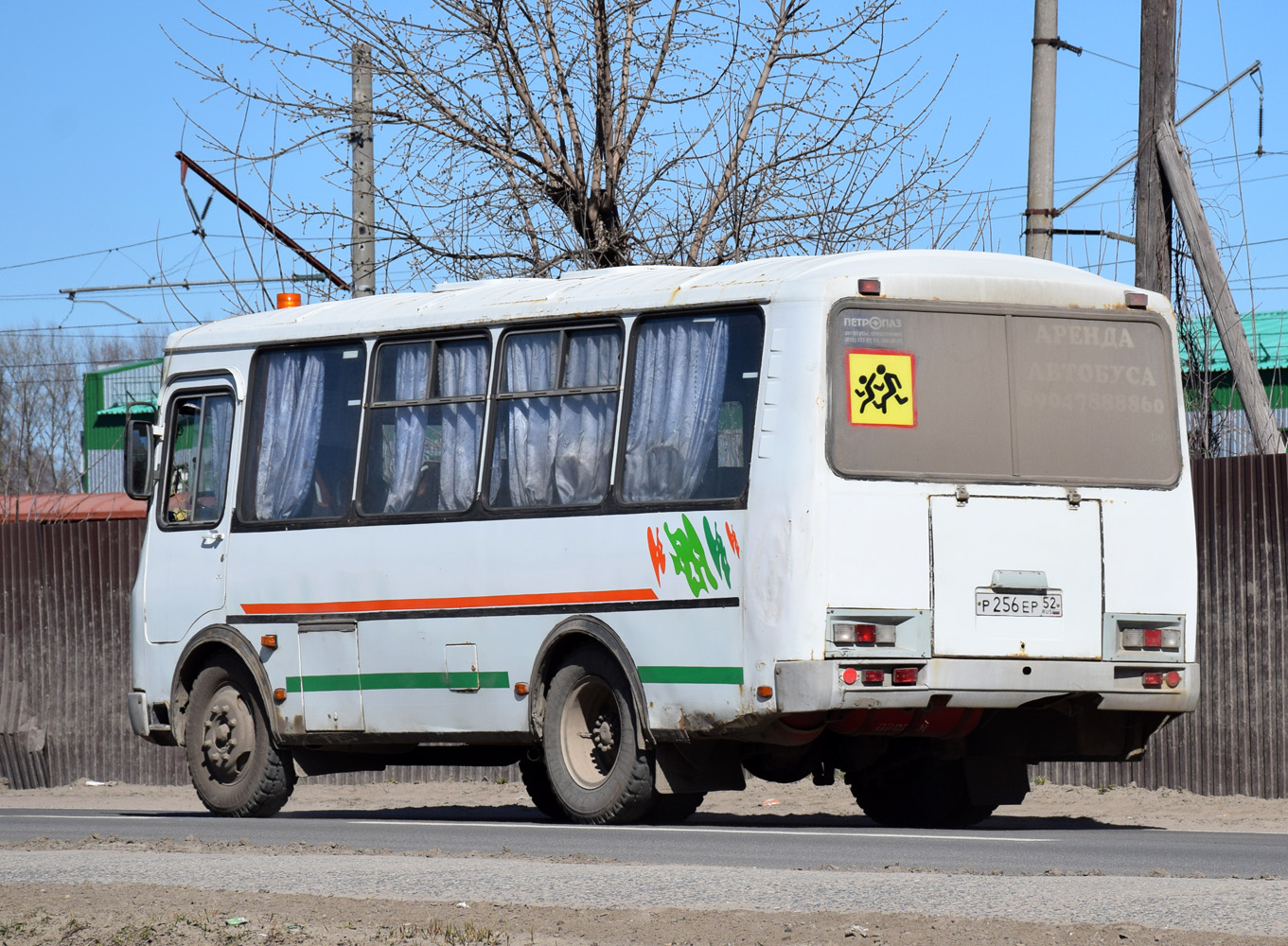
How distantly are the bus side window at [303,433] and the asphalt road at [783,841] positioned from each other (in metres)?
1.93

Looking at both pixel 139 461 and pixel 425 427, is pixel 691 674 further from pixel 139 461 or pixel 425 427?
pixel 139 461

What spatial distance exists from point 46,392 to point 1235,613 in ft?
219

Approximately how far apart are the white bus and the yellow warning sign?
0.05 feet

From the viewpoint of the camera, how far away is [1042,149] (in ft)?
55.5

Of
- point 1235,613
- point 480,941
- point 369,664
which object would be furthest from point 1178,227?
point 480,941

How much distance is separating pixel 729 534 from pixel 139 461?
5.29 meters

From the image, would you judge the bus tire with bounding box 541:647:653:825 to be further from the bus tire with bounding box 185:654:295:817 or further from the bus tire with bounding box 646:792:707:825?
the bus tire with bounding box 185:654:295:817

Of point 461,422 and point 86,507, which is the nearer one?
point 461,422

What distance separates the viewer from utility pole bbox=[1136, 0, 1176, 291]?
17.0 meters

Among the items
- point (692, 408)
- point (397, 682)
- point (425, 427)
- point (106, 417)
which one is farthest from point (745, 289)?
point (106, 417)

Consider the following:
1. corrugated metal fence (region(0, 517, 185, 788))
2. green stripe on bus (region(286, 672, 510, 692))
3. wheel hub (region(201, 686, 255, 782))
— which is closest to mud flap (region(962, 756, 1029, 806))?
Result: green stripe on bus (region(286, 672, 510, 692))

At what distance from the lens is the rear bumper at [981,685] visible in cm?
1061

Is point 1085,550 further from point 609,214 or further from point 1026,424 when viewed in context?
point 609,214

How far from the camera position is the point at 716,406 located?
11.3 meters
